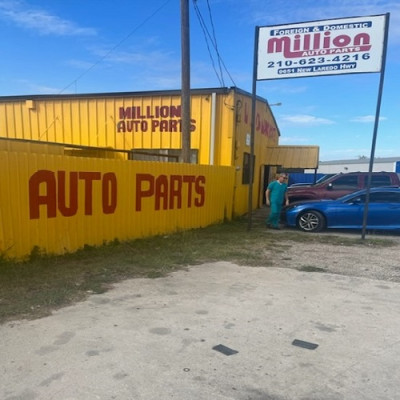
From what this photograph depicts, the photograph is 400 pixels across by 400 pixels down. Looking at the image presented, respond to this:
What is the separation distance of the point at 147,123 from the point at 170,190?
508 cm

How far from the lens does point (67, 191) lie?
6.67 metres

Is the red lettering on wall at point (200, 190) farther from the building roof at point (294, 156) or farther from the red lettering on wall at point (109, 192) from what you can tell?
the building roof at point (294, 156)

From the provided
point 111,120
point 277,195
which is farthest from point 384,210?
point 111,120

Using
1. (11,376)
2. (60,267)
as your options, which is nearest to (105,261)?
(60,267)

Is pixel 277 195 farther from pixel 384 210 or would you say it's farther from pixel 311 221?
pixel 384 210

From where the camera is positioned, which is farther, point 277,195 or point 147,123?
point 147,123

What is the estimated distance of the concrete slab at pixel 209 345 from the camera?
2809 mm

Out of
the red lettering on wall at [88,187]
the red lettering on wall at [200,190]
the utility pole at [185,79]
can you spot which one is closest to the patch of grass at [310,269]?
the red lettering on wall at [88,187]

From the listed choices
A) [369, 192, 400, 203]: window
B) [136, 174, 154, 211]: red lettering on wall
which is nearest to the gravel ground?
[369, 192, 400, 203]: window

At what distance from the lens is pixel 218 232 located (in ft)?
32.5

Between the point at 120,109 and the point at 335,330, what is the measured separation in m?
Result: 11.7

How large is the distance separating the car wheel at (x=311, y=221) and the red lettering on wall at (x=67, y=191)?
A: 5448mm

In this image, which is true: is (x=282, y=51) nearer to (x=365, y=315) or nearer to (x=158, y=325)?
(x=365, y=315)

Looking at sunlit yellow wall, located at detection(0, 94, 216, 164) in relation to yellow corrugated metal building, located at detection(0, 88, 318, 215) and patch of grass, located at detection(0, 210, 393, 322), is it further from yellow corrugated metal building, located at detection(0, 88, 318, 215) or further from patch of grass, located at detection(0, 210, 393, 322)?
patch of grass, located at detection(0, 210, 393, 322)
